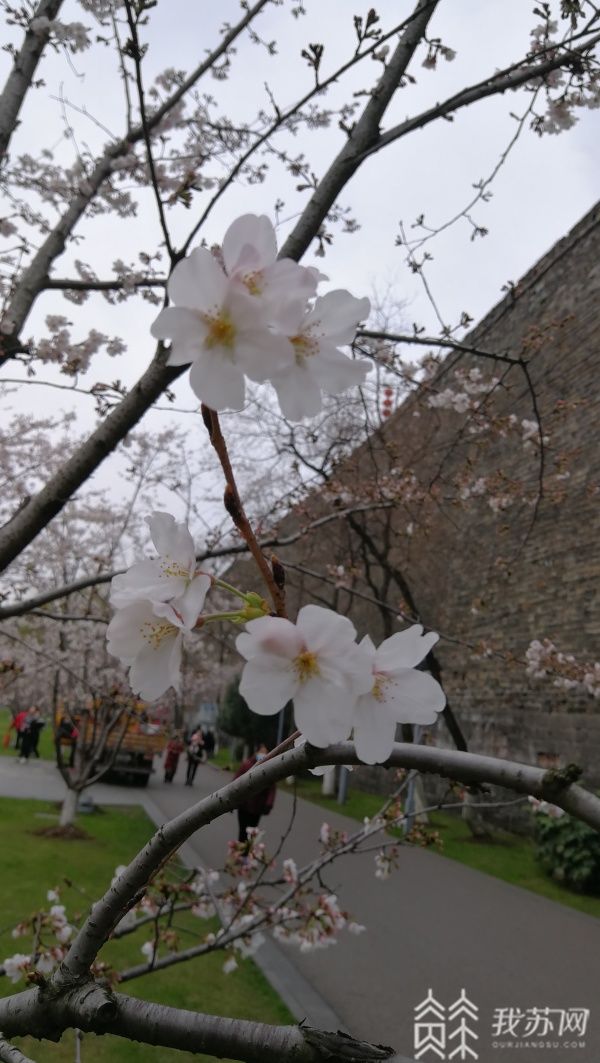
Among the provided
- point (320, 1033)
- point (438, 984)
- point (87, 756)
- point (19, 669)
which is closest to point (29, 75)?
point (19, 669)

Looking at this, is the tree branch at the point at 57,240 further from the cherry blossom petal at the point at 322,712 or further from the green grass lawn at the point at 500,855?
the green grass lawn at the point at 500,855

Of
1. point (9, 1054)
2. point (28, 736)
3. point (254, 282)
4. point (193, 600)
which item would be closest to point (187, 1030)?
point (9, 1054)

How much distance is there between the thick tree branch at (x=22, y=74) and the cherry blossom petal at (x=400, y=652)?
145 inches

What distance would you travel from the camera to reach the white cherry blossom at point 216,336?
72cm

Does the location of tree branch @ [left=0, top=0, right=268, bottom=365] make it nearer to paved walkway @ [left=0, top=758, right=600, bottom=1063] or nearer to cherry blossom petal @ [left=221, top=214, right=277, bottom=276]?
cherry blossom petal @ [left=221, top=214, right=277, bottom=276]

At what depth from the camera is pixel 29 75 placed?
361 cm

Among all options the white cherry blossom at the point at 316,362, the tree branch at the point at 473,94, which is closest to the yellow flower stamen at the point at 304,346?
the white cherry blossom at the point at 316,362

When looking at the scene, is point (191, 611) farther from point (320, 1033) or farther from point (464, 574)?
point (464, 574)

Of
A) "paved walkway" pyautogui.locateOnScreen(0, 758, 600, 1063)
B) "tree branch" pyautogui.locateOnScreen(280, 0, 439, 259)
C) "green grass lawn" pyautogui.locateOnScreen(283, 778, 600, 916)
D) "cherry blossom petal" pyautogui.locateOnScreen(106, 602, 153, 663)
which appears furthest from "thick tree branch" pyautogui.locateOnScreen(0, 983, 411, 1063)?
"green grass lawn" pyautogui.locateOnScreen(283, 778, 600, 916)

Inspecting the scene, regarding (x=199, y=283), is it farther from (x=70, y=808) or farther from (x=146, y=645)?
(x=70, y=808)

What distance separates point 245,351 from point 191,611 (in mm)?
265

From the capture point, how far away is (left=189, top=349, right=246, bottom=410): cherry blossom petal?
720mm

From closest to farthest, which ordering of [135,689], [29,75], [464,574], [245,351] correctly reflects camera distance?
[245,351]
[135,689]
[29,75]
[464,574]

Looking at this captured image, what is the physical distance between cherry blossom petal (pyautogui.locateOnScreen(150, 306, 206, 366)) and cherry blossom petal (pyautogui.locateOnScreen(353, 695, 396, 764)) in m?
0.40
